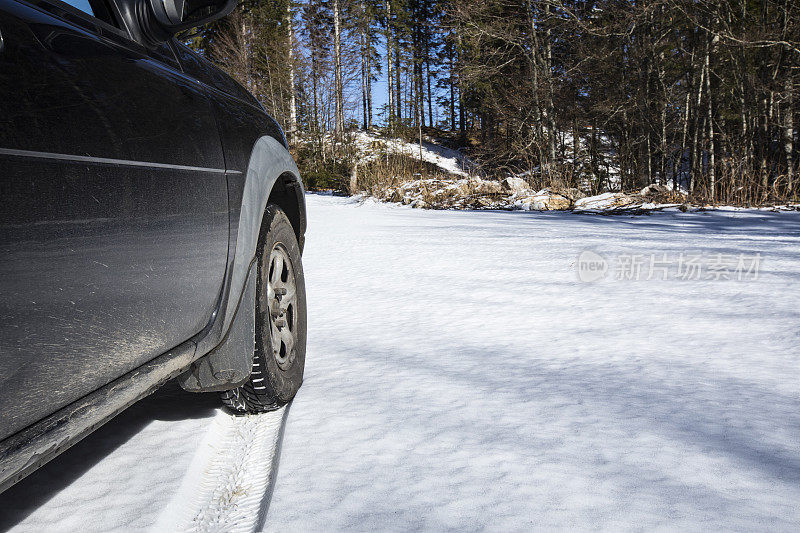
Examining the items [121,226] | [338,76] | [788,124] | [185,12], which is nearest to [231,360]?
[121,226]

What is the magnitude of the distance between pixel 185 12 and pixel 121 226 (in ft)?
2.35

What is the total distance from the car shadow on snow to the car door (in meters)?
0.49

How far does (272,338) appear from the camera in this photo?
1931 millimetres

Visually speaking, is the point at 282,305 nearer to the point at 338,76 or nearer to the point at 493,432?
the point at 493,432

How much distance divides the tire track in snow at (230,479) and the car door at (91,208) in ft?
1.27

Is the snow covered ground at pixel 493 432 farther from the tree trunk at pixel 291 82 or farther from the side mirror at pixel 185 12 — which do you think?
the tree trunk at pixel 291 82

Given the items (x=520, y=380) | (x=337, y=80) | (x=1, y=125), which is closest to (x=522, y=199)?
(x=520, y=380)

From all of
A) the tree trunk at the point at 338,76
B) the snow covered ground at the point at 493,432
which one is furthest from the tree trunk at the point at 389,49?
the snow covered ground at the point at 493,432

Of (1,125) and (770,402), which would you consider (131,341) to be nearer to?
(1,125)

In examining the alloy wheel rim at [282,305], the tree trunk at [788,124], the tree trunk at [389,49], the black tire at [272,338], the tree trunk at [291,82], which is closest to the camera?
the black tire at [272,338]

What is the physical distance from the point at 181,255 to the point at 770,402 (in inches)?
71.9

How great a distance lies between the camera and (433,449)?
5.12 ft

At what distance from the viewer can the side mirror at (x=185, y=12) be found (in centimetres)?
147

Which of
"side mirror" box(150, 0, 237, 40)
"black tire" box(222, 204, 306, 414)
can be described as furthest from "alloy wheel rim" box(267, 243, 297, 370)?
"side mirror" box(150, 0, 237, 40)
